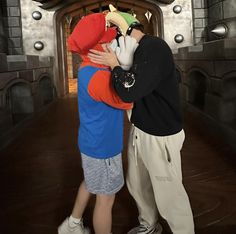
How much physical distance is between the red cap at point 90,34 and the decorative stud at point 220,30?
19.8 feet

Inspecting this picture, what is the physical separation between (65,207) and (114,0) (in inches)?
317

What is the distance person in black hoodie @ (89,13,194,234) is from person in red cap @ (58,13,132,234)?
0.20 feet

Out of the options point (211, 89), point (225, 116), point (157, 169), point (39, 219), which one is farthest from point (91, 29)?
point (211, 89)

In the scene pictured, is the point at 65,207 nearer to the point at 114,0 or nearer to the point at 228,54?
the point at 228,54

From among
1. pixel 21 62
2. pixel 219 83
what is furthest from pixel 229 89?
pixel 21 62

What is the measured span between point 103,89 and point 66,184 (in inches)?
69.1

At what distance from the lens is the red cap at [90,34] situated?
1.51 meters

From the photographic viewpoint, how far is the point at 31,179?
3.18 metres

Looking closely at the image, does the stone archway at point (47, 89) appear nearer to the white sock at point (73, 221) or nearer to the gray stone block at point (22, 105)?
the gray stone block at point (22, 105)

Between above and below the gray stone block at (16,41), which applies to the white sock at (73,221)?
below

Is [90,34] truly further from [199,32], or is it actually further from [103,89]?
[199,32]

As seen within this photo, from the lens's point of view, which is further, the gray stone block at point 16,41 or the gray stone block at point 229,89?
the gray stone block at point 16,41

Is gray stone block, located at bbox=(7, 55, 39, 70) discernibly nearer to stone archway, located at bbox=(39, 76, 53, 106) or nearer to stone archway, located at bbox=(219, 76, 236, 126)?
stone archway, located at bbox=(39, 76, 53, 106)

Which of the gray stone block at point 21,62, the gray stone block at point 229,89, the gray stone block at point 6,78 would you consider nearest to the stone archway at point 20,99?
the gray stone block at point 21,62
